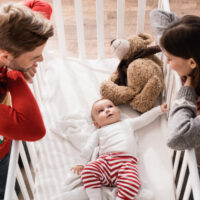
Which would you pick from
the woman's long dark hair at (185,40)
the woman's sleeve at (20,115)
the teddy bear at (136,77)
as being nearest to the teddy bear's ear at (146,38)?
the teddy bear at (136,77)

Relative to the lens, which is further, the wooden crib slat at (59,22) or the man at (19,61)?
the wooden crib slat at (59,22)

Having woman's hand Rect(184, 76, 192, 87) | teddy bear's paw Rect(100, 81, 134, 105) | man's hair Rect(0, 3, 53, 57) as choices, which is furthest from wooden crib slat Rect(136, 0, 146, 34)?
man's hair Rect(0, 3, 53, 57)

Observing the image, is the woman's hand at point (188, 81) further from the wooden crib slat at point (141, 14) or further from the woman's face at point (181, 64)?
the wooden crib slat at point (141, 14)

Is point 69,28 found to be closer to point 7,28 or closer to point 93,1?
point 93,1

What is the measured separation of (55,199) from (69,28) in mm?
1306

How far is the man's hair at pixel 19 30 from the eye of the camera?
2.69 feet

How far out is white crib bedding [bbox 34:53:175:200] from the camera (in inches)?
44.7

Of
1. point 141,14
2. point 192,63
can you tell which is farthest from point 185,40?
point 141,14

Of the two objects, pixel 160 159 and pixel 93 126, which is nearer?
pixel 160 159

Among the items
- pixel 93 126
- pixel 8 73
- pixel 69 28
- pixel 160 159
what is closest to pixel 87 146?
pixel 93 126

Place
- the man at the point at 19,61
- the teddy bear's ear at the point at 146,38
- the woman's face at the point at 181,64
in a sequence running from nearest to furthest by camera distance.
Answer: the man at the point at 19,61, the woman's face at the point at 181,64, the teddy bear's ear at the point at 146,38

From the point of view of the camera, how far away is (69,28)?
2.07m

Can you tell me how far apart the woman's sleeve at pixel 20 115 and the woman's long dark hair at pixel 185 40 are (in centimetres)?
47

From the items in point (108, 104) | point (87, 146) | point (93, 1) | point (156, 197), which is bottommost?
point (156, 197)
